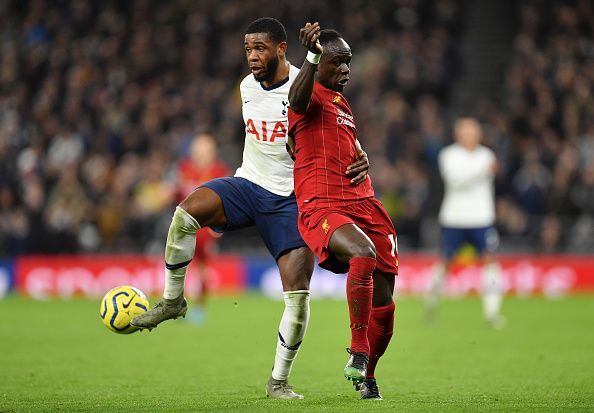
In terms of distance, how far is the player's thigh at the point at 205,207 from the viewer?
746 centimetres

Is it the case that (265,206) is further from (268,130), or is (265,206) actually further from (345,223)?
(345,223)

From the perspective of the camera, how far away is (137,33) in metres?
25.1

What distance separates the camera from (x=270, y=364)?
9930 millimetres

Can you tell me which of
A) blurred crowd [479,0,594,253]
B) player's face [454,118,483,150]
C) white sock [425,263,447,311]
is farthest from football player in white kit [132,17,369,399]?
blurred crowd [479,0,594,253]

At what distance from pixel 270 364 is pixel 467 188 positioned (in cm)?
544

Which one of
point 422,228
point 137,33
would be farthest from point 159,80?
point 422,228

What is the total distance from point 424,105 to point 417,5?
3698 millimetres

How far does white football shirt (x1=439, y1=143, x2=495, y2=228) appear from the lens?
46.8ft

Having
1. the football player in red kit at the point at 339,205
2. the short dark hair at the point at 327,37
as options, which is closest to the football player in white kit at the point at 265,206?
the football player in red kit at the point at 339,205

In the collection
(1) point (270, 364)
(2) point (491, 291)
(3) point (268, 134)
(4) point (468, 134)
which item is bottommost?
(1) point (270, 364)

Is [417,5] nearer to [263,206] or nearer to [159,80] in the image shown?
[159,80]

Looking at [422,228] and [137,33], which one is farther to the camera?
[137,33]

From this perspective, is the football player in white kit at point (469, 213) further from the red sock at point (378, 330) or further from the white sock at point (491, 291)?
the red sock at point (378, 330)

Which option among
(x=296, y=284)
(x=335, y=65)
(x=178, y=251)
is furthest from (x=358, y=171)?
(x=178, y=251)
